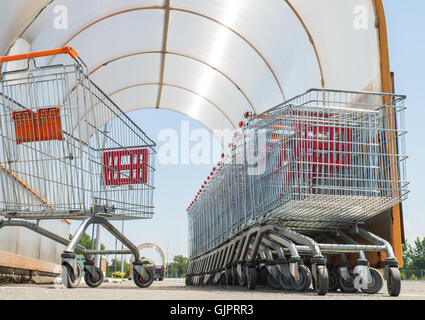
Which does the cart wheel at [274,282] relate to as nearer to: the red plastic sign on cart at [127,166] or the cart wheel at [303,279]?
the cart wheel at [303,279]

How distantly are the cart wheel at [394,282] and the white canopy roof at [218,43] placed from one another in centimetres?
215

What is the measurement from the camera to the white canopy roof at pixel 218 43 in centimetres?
529

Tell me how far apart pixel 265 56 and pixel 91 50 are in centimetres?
255

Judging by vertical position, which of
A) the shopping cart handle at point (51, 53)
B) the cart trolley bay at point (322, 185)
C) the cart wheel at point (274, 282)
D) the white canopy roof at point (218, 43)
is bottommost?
the cart wheel at point (274, 282)

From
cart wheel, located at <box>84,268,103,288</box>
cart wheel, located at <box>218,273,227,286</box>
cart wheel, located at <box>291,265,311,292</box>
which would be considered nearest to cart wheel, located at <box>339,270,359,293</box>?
cart wheel, located at <box>291,265,311,292</box>

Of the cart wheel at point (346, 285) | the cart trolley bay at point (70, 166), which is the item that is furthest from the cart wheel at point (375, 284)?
the cart trolley bay at point (70, 166)

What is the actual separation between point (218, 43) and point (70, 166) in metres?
4.22

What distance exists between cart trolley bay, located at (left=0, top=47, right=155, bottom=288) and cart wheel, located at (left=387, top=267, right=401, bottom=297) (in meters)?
2.37

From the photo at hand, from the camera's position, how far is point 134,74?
29.8 feet

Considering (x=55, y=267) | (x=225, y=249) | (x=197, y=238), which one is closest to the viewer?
(x=225, y=249)

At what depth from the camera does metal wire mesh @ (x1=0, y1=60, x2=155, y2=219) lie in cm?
403

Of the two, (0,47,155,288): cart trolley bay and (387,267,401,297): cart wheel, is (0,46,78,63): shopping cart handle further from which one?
(387,267,401,297): cart wheel

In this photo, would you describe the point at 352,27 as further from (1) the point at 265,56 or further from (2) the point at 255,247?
(2) the point at 255,247

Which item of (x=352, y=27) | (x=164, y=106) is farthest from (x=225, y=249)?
(x=164, y=106)
